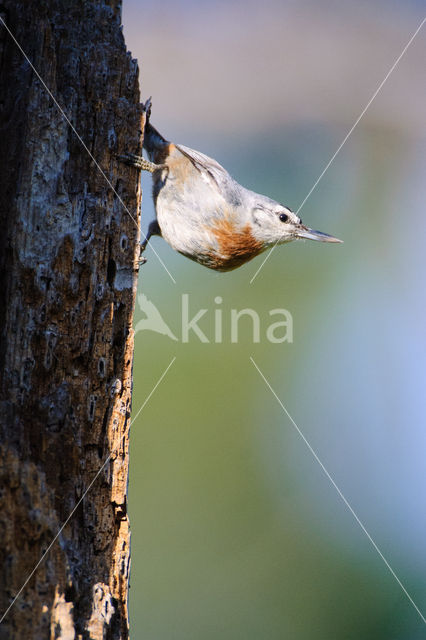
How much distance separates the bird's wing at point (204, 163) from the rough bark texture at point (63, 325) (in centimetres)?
106

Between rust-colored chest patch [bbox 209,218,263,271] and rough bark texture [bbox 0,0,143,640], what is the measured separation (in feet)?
3.60

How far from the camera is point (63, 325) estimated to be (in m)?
2.00

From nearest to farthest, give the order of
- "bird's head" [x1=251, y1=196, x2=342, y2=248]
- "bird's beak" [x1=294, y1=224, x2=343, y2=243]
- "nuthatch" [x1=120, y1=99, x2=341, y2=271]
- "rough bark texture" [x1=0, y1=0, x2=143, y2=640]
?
"rough bark texture" [x1=0, y1=0, x2=143, y2=640] < "nuthatch" [x1=120, y1=99, x2=341, y2=271] < "bird's head" [x1=251, y1=196, x2=342, y2=248] < "bird's beak" [x1=294, y1=224, x2=343, y2=243]

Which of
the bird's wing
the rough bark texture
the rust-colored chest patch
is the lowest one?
the rough bark texture

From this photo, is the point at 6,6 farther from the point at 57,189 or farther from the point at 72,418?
the point at 72,418

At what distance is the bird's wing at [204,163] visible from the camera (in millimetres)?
3361

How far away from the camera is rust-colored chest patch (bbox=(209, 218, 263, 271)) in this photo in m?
3.36

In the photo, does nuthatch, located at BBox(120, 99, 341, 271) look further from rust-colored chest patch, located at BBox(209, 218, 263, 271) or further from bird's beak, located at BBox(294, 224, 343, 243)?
bird's beak, located at BBox(294, 224, 343, 243)

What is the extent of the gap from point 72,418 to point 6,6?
152 centimetres

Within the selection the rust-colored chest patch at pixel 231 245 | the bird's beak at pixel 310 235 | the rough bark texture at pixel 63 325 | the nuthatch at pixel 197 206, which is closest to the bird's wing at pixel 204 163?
the nuthatch at pixel 197 206

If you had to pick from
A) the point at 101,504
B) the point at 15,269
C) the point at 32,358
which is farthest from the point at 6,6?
the point at 101,504

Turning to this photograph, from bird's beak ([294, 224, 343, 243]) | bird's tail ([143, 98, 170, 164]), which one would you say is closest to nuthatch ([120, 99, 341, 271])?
bird's tail ([143, 98, 170, 164])

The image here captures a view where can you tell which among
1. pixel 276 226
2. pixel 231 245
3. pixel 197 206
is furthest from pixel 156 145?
pixel 276 226

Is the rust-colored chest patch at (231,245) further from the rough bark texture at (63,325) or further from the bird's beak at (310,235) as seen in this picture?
the rough bark texture at (63,325)
